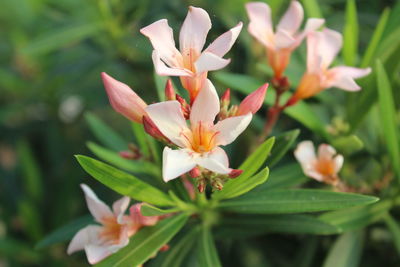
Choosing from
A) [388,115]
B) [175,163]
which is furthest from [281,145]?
[175,163]

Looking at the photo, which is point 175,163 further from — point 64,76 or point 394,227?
point 64,76

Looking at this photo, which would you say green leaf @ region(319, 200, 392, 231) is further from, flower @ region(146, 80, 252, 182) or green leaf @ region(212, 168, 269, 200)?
flower @ region(146, 80, 252, 182)

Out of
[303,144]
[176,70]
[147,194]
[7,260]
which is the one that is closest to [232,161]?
[303,144]

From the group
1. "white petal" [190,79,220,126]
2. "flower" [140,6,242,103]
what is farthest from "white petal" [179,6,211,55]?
"white petal" [190,79,220,126]

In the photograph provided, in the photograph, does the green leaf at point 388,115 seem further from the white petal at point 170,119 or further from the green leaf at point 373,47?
the white petal at point 170,119

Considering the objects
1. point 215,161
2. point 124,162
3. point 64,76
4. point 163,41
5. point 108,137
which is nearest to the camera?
point 215,161

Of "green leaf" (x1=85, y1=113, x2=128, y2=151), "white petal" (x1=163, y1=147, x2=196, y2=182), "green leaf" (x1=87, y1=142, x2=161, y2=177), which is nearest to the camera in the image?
"white petal" (x1=163, y1=147, x2=196, y2=182)
